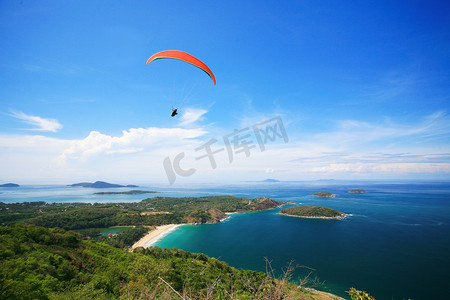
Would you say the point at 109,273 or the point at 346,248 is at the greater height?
the point at 109,273

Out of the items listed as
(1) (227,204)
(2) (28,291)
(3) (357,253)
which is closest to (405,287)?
(3) (357,253)

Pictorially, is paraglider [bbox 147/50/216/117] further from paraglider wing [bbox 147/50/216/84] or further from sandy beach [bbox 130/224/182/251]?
sandy beach [bbox 130/224/182/251]

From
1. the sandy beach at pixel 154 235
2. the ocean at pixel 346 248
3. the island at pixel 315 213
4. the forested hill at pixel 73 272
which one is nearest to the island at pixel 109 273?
the forested hill at pixel 73 272

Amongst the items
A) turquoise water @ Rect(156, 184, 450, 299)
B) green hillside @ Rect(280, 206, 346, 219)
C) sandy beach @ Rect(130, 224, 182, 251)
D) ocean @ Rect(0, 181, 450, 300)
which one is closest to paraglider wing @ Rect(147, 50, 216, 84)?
ocean @ Rect(0, 181, 450, 300)

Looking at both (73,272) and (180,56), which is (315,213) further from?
(180,56)

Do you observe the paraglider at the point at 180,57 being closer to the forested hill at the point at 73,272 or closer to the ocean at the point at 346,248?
the forested hill at the point at 73,272

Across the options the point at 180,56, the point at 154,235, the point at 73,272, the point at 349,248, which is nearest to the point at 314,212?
the point at 349,248
